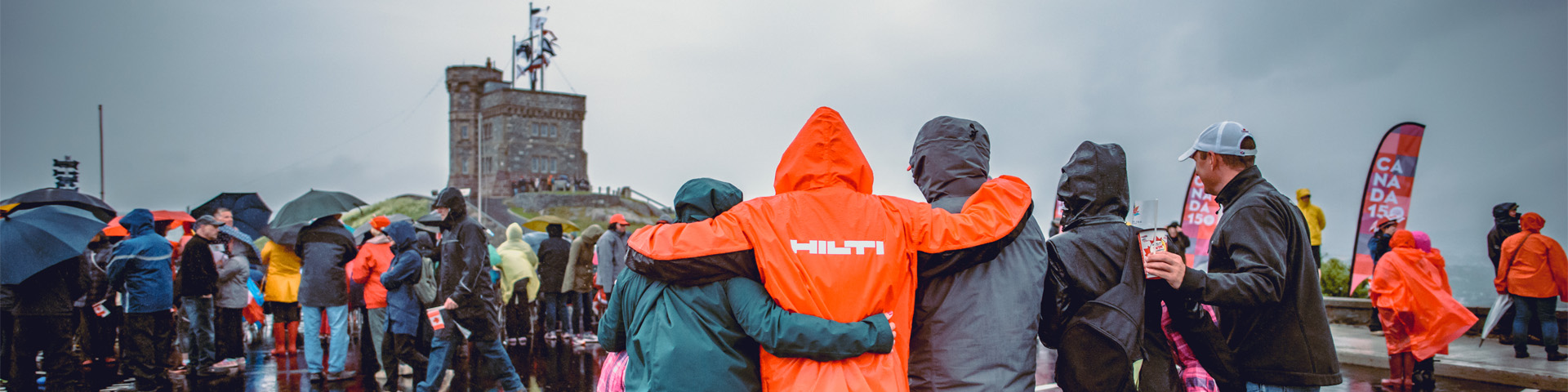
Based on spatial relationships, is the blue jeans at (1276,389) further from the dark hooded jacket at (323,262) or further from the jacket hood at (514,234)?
the jacket hood at (514,234)

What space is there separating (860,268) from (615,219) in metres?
9.48

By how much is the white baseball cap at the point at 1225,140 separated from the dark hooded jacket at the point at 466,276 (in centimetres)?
491

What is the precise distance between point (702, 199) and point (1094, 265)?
140 centimetres

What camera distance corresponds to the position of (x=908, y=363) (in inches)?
115

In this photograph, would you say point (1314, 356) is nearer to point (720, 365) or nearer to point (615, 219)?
point (720, 365)

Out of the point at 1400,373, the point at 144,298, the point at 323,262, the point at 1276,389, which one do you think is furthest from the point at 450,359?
the point at 1400,373

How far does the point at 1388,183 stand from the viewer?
445 inches

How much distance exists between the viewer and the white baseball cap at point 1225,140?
→ 10.2 ft

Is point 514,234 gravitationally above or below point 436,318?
above

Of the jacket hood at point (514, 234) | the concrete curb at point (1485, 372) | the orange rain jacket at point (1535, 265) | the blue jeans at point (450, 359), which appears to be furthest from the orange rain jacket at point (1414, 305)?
the jacket hood at point (514, 234)

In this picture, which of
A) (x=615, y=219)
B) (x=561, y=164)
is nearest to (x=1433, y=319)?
(x=615, y=219)

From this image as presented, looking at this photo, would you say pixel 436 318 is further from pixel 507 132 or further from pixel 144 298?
pixel 507 132

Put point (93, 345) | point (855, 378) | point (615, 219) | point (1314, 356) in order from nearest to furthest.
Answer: point (855, 378), point (1314, 356), point (93, 345), point (615, 219)

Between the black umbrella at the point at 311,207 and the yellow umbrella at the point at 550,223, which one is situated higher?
the black umbrella at the point at 311,207
